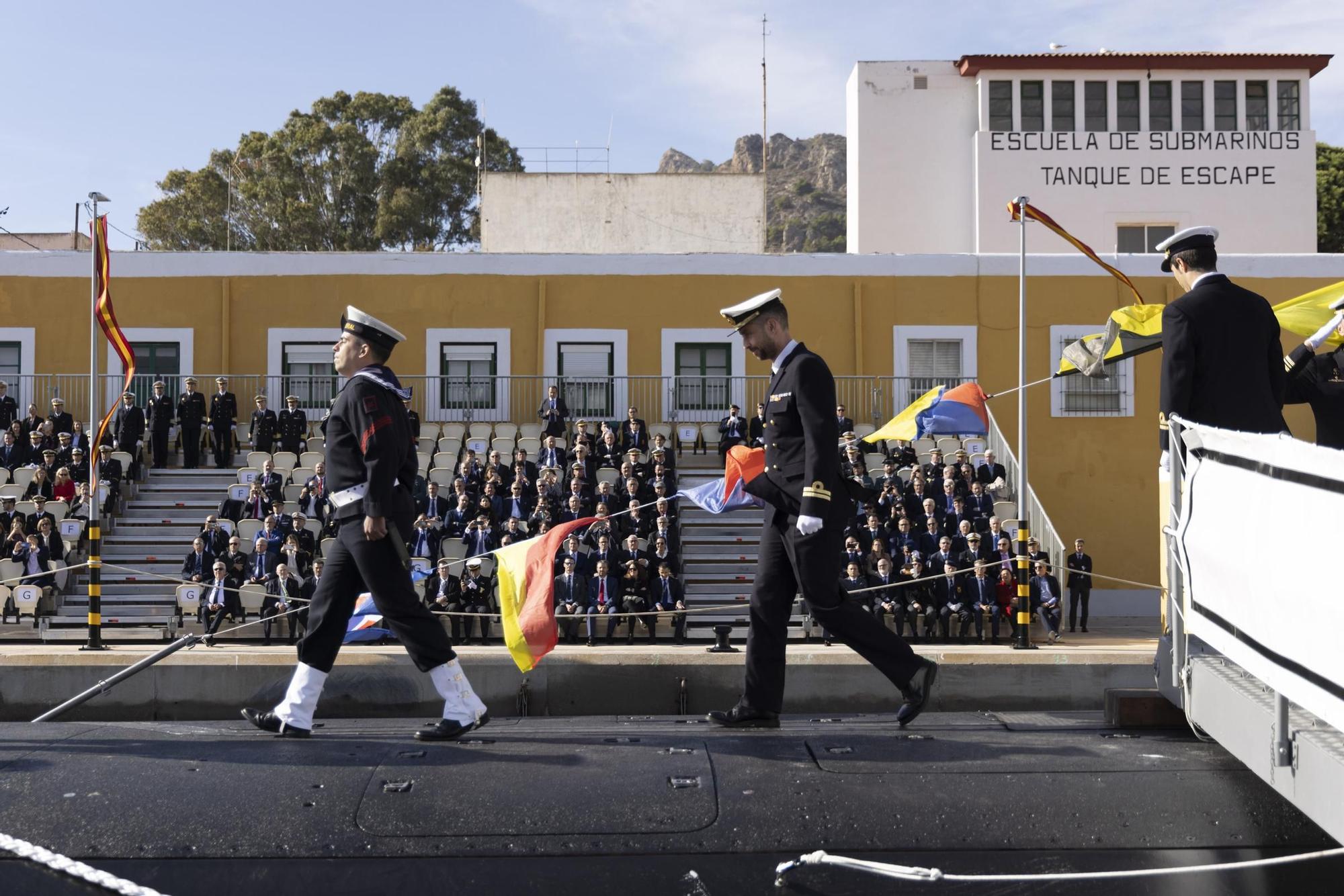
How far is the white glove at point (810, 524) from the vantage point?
5137 mm

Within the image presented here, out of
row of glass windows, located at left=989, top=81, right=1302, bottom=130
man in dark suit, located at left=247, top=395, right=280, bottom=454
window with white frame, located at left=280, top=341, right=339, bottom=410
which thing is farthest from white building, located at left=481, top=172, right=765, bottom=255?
man in dark suit, located at left=247, top=395, right=280, bottom=454

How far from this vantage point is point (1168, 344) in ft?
16.1

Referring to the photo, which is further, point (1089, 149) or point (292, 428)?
point (1089, 149)

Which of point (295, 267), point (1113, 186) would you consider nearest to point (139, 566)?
point (295, 267)

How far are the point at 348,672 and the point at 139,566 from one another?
1276cm

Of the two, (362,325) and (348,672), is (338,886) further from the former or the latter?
(348,672)

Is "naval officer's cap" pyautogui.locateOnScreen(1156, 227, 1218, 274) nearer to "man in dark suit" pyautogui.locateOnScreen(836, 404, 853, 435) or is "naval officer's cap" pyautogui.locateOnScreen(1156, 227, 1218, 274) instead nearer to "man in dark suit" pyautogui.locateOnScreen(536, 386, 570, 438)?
"man in dark suit" pyautogui.locateOnScreen(836, 404, 853, 435)

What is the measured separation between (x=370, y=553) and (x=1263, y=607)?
343 centimetres

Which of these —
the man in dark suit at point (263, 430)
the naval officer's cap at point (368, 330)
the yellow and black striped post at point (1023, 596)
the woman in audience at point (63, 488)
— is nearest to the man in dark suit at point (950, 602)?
the yellow and black striped post at point (1023, 596)

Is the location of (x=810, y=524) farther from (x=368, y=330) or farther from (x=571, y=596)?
(x=571, y=596)

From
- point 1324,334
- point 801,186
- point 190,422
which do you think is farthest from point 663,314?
point 801,186

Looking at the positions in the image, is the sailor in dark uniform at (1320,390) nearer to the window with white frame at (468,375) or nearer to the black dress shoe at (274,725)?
the black dress shoe at (274,725)

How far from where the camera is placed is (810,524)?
5.14 metres

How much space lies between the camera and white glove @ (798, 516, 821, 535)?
5137 millimetres
